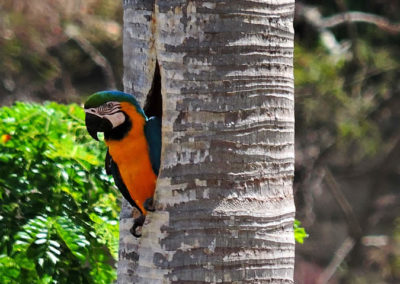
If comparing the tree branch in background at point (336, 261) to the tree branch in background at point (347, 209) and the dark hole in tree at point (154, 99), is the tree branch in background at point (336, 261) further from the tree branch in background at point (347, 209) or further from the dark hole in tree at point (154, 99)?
the dark hole in tree at point (154, 99)

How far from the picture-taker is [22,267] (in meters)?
3.79

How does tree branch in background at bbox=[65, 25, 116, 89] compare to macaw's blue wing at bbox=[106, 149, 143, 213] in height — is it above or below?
above

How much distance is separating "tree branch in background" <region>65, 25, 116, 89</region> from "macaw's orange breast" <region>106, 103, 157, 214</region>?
15.4 feet

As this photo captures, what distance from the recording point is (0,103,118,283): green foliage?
11.9ft

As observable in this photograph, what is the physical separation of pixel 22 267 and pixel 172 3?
1611 mm

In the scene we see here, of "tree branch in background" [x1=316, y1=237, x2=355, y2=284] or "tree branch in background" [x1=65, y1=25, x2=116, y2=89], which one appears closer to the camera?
"tree branch in background" [x1=65, y1=25, x2=116, y2=89]

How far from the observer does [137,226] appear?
119 inches

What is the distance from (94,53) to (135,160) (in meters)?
5.05

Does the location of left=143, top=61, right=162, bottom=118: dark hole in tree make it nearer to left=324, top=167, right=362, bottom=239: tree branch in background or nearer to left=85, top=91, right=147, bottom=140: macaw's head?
left=85, top=91, right=147, bottom=140: macaw's head

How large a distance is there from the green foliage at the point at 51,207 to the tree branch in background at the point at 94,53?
11.7ft

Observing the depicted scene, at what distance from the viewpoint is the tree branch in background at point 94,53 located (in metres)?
7.65

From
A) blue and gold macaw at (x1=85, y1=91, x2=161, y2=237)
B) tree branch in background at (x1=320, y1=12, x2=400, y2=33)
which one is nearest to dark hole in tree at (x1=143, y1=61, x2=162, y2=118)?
blue and gold macaw at (x1=85, y1=91, x2=161, y2=237)

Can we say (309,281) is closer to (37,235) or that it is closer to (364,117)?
(364,117)

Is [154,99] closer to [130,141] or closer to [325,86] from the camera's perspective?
[130,141]
